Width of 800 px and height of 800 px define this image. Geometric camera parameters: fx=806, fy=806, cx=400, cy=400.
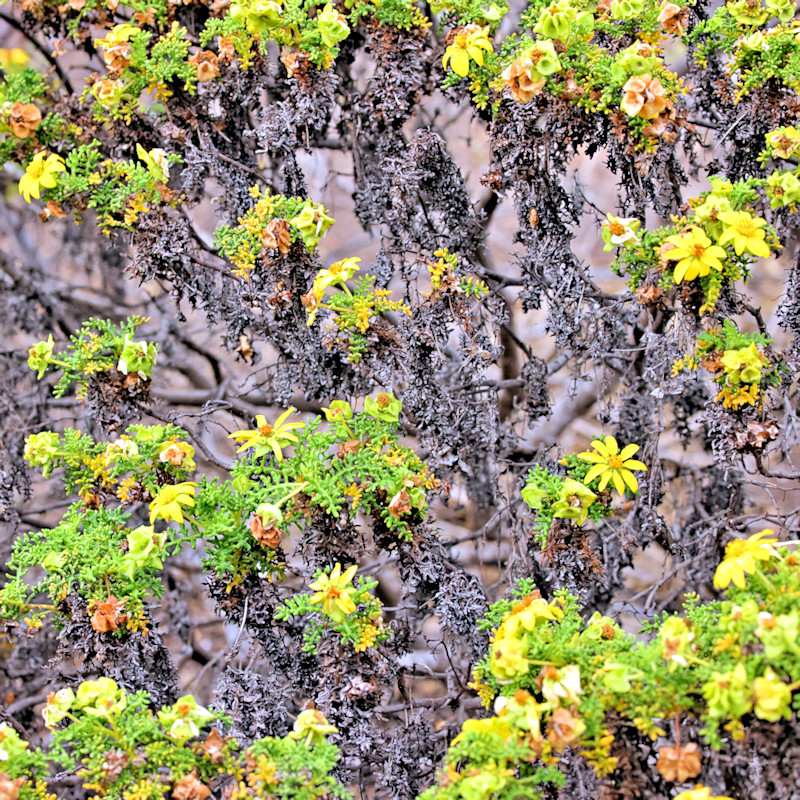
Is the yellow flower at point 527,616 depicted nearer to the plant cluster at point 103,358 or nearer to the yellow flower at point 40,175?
the plant cluster at point 103,358

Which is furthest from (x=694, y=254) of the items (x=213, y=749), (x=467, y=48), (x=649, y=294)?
(x=213, y=749)

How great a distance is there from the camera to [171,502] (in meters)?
1.79

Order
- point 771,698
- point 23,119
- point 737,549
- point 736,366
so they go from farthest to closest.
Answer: point 23,119 < point 736,366 < point 737,549 < point 771,698

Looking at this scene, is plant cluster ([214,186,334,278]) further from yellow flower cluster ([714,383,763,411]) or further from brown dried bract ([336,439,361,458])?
yellow flower cluster ([714,383,763,411])

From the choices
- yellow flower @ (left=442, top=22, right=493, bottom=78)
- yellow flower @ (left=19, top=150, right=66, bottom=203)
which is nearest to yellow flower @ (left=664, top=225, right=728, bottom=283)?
yellow flower @ (left=442, top=22, right=493, bottom=78)

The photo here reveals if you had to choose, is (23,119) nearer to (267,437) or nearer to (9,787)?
(267,437)

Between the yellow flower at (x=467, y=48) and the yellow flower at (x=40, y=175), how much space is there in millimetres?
1059

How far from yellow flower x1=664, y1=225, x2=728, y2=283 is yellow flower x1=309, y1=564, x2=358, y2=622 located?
952 millimetres

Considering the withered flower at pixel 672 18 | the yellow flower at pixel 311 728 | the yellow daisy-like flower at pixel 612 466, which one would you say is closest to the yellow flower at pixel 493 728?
the yellow flower at pixel 311 728

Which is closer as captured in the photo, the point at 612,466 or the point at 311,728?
the point at 311,728

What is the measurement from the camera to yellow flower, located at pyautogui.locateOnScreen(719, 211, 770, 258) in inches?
65.7

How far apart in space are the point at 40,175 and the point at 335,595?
54.0 inches

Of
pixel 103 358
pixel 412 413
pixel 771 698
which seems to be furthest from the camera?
pixel 412 413

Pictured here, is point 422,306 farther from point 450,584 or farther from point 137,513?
point 137,513
